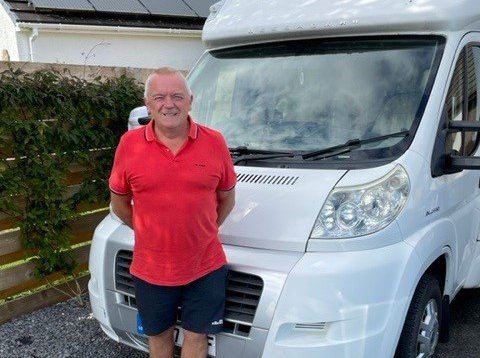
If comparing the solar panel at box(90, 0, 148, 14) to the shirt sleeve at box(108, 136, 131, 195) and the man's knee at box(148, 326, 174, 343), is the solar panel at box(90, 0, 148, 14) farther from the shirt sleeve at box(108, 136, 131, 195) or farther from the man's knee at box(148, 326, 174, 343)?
the man's knee at box(148, 326, 174, 343)

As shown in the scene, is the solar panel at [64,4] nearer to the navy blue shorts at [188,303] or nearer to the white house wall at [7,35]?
the white house wall at [7,35]

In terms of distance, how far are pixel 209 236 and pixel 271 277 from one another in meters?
0.36

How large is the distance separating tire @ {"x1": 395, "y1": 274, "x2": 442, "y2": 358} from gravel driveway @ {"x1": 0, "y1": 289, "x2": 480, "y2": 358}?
615 millimetres

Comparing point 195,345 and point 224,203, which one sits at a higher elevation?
point 224,203

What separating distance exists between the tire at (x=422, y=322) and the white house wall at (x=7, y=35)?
843 centimetres

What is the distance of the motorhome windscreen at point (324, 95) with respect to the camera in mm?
3031

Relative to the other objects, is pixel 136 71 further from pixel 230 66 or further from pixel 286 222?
pixel 286 222

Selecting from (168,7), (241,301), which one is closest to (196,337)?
(241,301)

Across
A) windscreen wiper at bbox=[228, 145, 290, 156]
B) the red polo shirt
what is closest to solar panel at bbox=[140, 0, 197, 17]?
windscreen wiper at bbox=[228, 145, 290, 156]

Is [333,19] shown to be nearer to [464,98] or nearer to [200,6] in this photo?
[464,98]

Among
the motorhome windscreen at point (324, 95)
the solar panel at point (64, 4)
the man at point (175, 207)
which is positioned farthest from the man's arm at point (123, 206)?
the solar panel at point (64, 4)

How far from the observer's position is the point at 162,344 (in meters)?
2.78

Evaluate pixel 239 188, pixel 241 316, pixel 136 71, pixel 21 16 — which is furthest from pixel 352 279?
pixel 21 16

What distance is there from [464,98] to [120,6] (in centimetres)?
804
